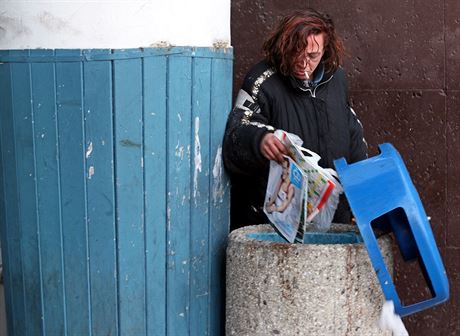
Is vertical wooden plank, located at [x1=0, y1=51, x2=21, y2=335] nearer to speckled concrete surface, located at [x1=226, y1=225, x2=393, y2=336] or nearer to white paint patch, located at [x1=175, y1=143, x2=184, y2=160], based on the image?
A: white paint patch, located at [x1=175, y1=143, x2=184, y2=160]

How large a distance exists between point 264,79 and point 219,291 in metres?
0.86

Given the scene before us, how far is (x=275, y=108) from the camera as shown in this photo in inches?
153

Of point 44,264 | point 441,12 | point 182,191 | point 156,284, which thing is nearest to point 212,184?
point 182,191

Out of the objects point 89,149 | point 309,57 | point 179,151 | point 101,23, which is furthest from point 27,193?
point 309,57

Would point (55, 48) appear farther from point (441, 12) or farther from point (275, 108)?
point (441, 12)

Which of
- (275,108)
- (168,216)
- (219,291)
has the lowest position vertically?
(219,291)

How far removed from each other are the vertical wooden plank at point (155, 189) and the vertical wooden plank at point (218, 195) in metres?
0.25

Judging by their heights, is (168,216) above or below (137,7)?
below

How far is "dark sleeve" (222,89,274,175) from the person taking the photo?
366cm

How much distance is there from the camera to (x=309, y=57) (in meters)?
3.81

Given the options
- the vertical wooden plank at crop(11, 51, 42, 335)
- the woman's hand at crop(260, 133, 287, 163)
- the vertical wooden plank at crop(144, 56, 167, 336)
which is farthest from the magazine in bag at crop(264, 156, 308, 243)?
the vertical wooden plank at crop(11, 51, 42, 335)

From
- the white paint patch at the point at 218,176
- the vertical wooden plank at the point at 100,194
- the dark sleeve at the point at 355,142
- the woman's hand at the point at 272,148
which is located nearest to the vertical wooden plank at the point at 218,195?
the white paint patch at the point at 218,176

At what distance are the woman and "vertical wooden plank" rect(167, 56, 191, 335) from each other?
24 centimetres

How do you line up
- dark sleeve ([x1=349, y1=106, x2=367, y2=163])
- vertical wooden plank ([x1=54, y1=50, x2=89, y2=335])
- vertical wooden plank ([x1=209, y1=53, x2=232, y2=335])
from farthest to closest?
dark sleeve ([x1=349, y1=106, x2=367, y2=163]) → vertical wooden plank ([x1=209, y1=53, x2=232, y2=335]) → vertical wooden plank ([x1=54, y1=50, x2=89, y2=335])
